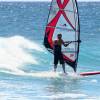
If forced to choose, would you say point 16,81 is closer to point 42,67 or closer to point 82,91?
point 82,91

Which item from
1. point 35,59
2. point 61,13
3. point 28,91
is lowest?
point 35,59

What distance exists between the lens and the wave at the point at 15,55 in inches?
860

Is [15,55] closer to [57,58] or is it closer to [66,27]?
[66,27]

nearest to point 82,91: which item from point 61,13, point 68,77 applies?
point 68,77

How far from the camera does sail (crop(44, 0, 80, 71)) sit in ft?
63.5

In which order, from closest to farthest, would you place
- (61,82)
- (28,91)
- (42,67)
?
(28,91), (61,82), (42,67)

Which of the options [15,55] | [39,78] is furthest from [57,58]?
[15,55]

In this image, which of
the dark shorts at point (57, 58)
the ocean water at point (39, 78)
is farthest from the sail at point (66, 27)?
the ocean water at point (39, 78)

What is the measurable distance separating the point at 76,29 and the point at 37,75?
2023mm

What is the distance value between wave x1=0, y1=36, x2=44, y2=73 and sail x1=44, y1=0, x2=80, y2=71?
2.04 meters

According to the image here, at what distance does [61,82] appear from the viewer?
1852cm

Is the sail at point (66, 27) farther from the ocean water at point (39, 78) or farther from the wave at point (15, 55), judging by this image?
the wave at point (15, 55)

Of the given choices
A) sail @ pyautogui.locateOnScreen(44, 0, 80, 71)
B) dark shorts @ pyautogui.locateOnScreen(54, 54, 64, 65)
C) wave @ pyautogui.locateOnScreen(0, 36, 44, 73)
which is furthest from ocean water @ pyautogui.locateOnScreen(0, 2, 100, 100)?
sail @ pyautogui.locateOnScreen(44, 0, 80, 71)

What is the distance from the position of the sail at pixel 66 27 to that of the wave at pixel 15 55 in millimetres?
2043
